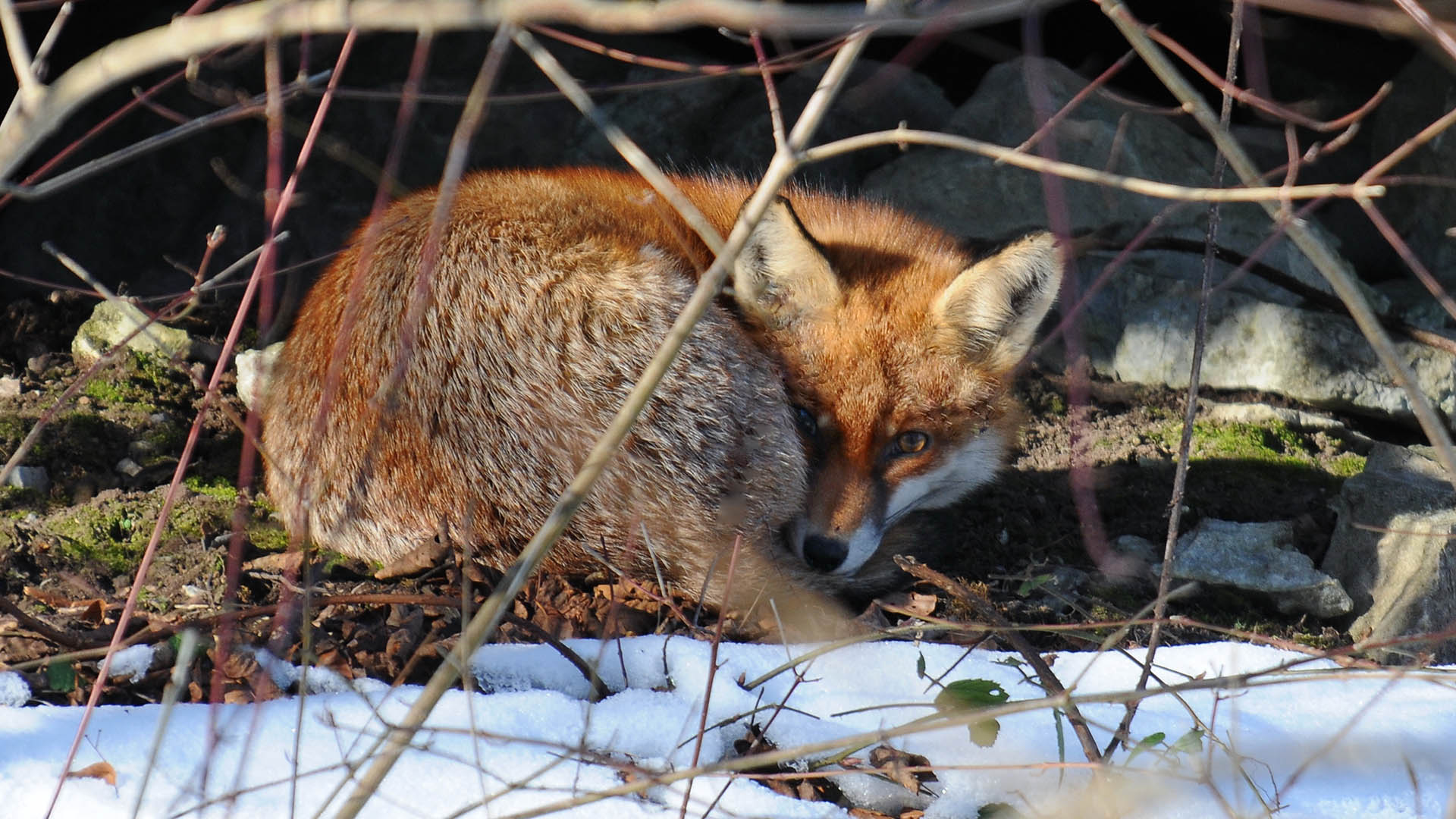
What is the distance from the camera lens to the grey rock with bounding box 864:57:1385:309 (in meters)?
5.40

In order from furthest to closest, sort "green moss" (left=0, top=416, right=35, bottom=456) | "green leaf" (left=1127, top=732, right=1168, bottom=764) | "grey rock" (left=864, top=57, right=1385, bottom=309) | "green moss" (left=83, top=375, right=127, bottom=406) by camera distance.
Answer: "grey rock" (left=864, top=57, right=1385, bottom=309) → "green moss" (left=83, top=375, right=127, bottom=406) → "green moss" (left=0, top=416, right=35, bottom=456) → "green leaf" (left=1127, top=732, right=1168, bottom=764)

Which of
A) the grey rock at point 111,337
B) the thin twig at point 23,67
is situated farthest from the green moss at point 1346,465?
the grey rock at point 111,337

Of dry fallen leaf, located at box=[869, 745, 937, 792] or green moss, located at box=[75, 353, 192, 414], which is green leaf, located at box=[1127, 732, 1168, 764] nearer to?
dry fallen leaf, located at box=[869, 745, 937, 792]

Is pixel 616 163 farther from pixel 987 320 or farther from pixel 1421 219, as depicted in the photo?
pixel 1421 219

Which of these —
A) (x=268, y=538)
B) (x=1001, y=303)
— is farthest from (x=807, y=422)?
(x=268, y=538)

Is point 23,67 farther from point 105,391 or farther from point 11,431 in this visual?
point 105,391

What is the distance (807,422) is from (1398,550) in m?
1.89

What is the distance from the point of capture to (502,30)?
142 centimetres

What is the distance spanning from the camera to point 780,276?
3570 mm

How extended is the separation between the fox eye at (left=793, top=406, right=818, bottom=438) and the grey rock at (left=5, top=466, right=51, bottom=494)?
2546 millimetres

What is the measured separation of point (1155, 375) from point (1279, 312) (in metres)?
0.58

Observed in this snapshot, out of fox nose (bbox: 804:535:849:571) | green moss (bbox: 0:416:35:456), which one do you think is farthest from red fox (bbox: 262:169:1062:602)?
green moss (bbox: 0:416:35:456)

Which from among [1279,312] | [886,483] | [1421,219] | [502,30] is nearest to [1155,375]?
[1279,312]

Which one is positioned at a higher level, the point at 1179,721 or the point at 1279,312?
the point at 1279,312
